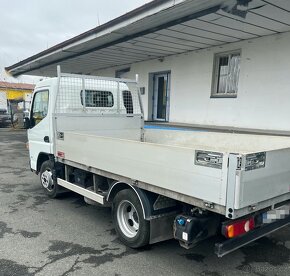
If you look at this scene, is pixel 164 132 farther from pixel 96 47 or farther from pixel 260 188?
pixel 96 47

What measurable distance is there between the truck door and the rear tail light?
375cm

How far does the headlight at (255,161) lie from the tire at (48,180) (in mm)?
4106

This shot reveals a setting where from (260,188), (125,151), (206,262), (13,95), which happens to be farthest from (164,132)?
(13,95)

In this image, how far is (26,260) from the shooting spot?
3.47m

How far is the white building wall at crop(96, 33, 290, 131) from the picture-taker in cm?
775

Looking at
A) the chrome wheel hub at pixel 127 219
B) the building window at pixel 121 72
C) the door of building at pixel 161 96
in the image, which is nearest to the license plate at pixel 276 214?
the chrome wheel hub at pixel 127 219

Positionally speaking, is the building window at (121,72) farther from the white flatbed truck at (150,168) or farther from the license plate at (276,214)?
the license plate at (276,214)

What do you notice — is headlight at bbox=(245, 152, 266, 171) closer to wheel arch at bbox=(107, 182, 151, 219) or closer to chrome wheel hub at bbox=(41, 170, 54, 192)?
wheel arch at bbox=(107, 182, 151, 219)

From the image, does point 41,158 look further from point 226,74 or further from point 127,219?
point 226,74

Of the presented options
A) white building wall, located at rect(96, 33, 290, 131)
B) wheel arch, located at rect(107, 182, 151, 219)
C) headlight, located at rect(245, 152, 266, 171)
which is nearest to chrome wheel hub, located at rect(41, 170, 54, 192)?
wheel arch, located at rect(107, 182, 151, 219)

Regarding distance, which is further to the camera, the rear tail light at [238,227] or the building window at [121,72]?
the building window at [121,72]

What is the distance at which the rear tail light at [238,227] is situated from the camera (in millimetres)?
2760

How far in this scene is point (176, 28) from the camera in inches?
295

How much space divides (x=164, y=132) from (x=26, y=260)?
353 centimetres
